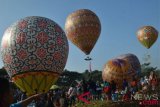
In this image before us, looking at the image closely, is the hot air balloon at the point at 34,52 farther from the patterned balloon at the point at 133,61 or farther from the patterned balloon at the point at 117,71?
the patterned balloon at the point at 133,61

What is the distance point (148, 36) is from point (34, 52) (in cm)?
2114

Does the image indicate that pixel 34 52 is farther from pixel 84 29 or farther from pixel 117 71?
pixel 117 71

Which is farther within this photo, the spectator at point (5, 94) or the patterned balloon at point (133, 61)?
the patterned balloon at point (133, 61)

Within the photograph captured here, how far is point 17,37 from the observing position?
23203mm

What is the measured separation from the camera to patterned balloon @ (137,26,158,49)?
41.4 m

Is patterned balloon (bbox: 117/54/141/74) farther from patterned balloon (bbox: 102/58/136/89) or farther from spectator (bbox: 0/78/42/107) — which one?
spectator (bbox: 0/78/42/107)

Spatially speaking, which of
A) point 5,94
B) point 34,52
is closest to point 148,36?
point 34,52

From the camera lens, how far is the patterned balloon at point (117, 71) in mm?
31625

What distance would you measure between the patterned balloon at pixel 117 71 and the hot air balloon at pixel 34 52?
8.28 meters

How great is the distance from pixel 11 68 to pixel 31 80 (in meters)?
1.55

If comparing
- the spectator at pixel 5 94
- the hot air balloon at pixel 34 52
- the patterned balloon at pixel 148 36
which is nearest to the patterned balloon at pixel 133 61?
the patterned balloon at pixel 148 36

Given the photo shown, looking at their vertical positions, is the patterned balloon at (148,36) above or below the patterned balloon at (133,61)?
above

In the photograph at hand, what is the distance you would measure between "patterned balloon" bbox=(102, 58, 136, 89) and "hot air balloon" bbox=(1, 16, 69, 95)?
8282 mm

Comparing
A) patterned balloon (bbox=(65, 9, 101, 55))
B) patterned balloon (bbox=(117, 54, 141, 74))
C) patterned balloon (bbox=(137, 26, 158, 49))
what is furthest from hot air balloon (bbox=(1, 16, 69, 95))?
patterned balloon (bbox=(137, 26, 158, 49))
